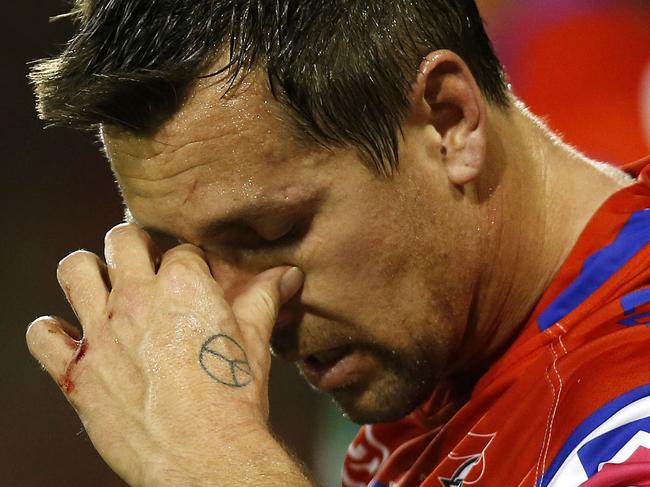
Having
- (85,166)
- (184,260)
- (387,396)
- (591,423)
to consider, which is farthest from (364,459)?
(85,166)

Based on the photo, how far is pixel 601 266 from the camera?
159 cm

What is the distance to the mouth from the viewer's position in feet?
5.59

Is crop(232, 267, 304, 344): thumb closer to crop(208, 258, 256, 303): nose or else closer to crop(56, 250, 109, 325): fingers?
crop(208, 258, 256, 303): nose

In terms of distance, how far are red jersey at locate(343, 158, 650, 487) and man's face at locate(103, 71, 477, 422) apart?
0.41 ft

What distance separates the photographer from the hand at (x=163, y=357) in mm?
1421

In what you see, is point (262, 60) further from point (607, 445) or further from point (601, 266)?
point (607, 445)

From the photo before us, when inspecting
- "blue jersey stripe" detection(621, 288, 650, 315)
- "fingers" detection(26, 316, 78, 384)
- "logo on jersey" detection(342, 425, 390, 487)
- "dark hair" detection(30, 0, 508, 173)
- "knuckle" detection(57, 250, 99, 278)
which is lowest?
"logo on jersey" detection(342, 425, 390, 487)

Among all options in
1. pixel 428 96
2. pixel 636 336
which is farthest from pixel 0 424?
pixel 636 336

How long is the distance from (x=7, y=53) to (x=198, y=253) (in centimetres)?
240

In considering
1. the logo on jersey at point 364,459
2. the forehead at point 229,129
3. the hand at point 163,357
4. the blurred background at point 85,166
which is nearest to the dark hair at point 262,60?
the forehead at point 229,129

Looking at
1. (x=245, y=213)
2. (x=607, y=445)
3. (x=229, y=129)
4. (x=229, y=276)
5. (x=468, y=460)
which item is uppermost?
(x=229, y=129)

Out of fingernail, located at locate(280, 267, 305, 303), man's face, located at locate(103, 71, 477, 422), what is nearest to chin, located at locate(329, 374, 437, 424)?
man's face, located at locate(103, 71, 477, 422)

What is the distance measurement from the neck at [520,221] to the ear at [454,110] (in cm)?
6

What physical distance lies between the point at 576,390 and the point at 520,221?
1.27 ft
